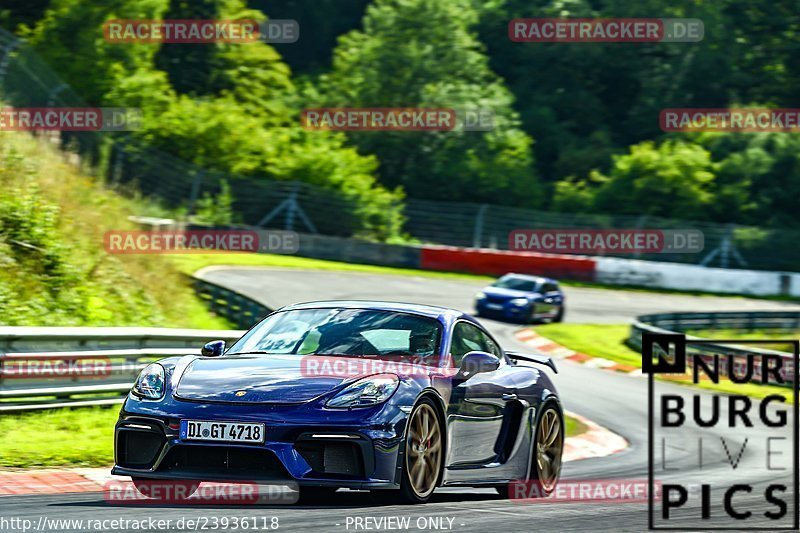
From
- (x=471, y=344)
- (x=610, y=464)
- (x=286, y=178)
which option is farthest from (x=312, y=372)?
(x=286, y=178)

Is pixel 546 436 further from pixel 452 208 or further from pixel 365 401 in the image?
pixel 452 208

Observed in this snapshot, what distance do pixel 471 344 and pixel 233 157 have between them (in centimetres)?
3514

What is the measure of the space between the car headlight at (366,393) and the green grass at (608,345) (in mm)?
17025

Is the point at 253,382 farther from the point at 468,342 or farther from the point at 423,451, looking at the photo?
the point at 468,342

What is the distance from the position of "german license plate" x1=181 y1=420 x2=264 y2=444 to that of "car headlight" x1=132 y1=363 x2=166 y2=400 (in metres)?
0.40

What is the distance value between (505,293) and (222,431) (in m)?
22.2

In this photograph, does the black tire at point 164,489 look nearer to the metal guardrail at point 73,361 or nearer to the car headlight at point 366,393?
the car headlight at point 366,393

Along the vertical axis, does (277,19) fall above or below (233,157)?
above

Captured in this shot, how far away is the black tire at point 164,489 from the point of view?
7637 millimetres

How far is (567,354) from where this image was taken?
84.3 ft

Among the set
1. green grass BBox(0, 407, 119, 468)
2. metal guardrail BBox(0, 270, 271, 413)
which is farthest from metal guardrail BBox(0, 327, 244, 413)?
green grass BBox(0, 407, 119, 468)

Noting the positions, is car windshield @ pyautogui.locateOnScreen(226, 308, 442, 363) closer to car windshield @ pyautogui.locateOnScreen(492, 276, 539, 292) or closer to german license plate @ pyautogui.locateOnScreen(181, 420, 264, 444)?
german license plate @ pyautogui.locateOnScreen(181, 420, 264, 444)

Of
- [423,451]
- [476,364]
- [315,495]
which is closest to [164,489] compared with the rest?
[315,495]

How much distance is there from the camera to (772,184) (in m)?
51.3
